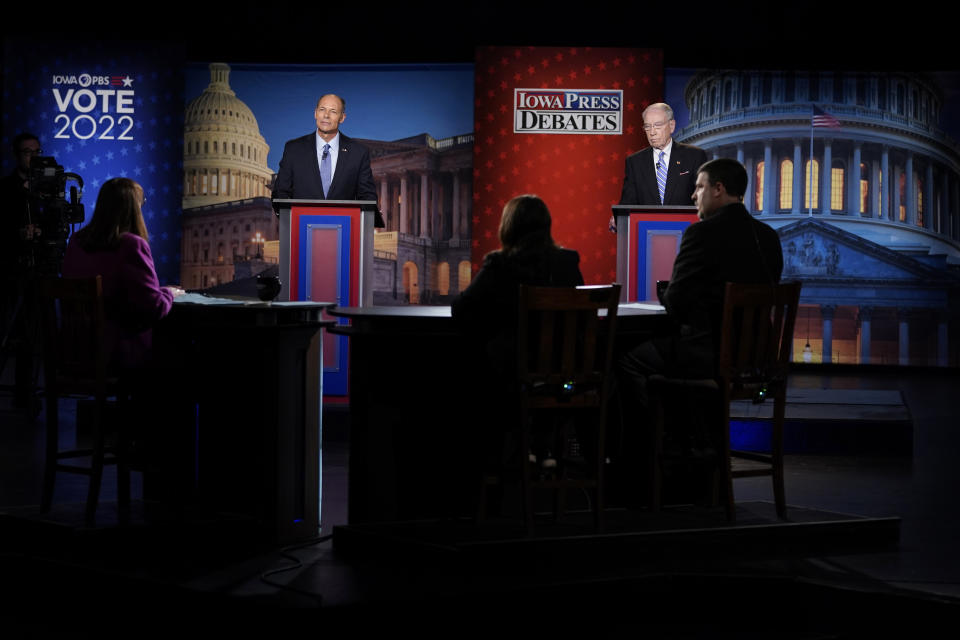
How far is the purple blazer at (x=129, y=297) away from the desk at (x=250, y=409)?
3.7 inches

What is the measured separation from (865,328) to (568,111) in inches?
160

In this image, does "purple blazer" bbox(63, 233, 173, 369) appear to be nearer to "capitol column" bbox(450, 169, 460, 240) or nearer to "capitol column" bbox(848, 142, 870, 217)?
"capitol column" bbox(450, 169, 460, 240)

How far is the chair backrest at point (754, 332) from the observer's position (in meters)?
3.18

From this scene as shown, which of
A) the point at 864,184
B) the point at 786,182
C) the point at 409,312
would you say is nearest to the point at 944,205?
the point at 864,184

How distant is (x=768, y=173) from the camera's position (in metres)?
10.6

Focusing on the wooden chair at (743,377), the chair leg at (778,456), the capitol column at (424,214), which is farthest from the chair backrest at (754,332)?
the capitol column at (424,214)

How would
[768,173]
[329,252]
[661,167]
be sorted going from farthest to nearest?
1. [768,173]
2. [661,167]
3. [329,252]

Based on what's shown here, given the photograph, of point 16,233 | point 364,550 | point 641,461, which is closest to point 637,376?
point 641,461

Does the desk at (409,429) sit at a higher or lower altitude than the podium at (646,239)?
lower

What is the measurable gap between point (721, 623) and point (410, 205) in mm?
7772

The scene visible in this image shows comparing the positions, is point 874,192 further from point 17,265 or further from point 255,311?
point 255,311

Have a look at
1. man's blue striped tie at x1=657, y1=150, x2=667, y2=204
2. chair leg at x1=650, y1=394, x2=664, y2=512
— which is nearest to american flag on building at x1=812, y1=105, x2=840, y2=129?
man's blue striped tie at x1=657, y1=150, x2=667, y2=204

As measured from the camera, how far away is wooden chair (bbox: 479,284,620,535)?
2.90m

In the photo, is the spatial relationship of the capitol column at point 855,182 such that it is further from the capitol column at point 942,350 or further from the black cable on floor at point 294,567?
the black cable on floor at point 294,567
